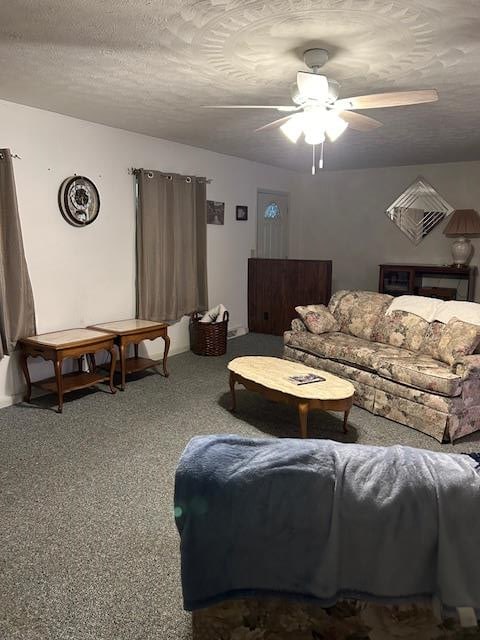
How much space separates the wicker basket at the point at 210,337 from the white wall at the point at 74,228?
0.25 m

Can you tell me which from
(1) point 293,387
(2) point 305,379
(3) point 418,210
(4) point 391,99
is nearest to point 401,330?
(2) point 305,379

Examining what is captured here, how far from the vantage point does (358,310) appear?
4.82 meters

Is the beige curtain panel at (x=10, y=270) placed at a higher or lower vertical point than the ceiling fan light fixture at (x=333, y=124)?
lower

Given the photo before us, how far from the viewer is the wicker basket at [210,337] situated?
553 centimetres

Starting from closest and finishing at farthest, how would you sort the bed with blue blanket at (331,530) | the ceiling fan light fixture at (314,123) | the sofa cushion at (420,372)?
1. the bed with blue blanket at (331,530)
2. the ceiling fan light fixture at (314,123)
3. the sofa cushion at (420,372)

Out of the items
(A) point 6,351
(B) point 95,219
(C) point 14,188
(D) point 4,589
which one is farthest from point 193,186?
(D) point 4,589

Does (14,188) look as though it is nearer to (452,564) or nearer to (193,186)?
(193,186)

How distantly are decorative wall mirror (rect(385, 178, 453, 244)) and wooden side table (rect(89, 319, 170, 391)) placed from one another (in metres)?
4.02

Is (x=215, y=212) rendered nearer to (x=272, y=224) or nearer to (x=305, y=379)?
(x=272, y=224)

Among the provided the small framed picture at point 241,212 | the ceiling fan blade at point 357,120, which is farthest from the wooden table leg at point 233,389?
the small framed picture at point 241,212

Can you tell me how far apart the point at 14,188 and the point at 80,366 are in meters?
1.65

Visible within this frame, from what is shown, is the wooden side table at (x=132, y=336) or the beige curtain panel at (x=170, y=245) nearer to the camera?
the wooden side table at (x=132, y=336)

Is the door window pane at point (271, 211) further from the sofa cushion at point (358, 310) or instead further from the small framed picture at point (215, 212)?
the sofa cushion at point (358, 310)

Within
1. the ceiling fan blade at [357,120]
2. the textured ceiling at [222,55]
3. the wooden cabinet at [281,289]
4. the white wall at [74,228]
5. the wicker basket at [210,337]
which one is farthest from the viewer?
the wooden cabinet at [281,289]
